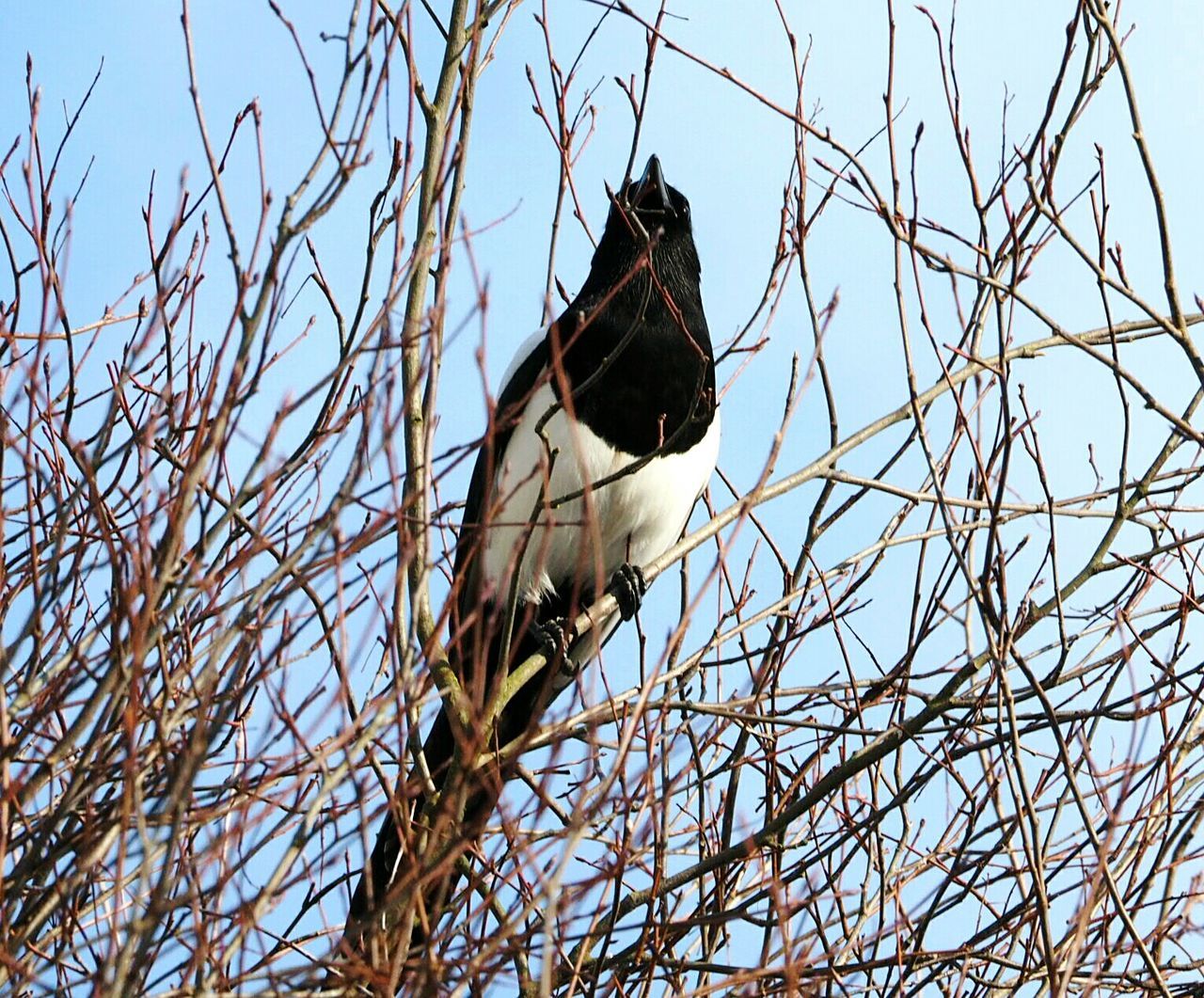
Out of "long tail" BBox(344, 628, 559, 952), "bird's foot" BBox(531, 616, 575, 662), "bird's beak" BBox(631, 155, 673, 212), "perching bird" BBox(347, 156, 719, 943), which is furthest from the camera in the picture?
"bird's beak" BBox(631, 155, 673, 212)

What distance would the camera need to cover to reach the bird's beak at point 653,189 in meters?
4.24

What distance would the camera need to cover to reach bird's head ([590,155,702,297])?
4.25m

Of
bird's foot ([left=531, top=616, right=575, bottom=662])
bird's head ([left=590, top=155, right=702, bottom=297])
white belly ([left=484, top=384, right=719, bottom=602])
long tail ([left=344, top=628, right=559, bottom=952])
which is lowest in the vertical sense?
long tail ([left=344, top=628, right=559, bottom=952])

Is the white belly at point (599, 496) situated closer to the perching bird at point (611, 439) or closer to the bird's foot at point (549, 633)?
the perching bird at point (611, 439)

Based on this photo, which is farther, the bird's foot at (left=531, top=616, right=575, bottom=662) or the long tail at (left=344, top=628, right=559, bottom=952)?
the bird's foot at (left=531, top=616, right=575, bottom=662)

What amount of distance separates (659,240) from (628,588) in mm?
985

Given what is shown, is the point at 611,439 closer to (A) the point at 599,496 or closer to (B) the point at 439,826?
(A) the point at 599,496

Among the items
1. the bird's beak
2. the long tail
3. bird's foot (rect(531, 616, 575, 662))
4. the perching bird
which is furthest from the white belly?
the bird's beak

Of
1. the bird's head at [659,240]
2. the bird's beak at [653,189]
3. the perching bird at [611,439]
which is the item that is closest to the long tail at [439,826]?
the perching bird at [611,439]

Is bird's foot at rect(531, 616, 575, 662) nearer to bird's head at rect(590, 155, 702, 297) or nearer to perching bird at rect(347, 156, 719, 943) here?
perching bird at rect(347, 156, 719, 943)

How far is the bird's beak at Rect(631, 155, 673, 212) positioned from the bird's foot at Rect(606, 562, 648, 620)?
1.04 meters

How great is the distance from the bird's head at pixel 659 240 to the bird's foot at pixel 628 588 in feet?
2.80

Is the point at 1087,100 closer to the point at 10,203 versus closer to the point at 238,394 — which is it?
the point at 238,394

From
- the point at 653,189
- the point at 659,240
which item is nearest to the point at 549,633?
the point at 659,240
